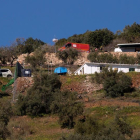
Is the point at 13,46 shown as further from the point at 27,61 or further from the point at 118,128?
the point at 118,128

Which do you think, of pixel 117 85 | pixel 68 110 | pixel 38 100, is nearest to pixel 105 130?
pixel 68 110

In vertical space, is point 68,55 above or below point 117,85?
above

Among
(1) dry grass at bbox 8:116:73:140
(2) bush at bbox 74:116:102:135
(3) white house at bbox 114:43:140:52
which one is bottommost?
(1) dry grass at bbox 8:116:73:140

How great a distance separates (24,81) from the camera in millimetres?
34562

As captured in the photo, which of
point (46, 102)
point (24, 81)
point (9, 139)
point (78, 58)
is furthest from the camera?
point (78, 58)

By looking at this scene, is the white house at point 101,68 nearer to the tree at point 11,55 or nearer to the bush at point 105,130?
the tree at point 11,55

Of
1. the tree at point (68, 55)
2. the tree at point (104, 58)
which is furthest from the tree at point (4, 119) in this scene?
the tree at point (68, 55)

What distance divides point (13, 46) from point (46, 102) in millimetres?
28185

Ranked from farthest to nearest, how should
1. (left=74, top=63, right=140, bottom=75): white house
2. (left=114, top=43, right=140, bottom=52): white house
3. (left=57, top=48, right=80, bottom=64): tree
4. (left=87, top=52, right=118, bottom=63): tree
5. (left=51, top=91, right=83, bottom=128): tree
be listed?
1. (left=114, top=43, right=140, bottom=52): white house
2. (left=57, top=48, right=80, bottom=64): tree
3. (left=87, top=52, right=118, bottom=63): tree
4. (left=74, top=63, right=140, bottom=75): white house
5. (left=51, top=91, right=83, bottom=128): tree

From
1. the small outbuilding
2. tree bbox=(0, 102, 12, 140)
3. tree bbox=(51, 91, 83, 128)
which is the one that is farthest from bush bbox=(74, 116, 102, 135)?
the small outbuilding

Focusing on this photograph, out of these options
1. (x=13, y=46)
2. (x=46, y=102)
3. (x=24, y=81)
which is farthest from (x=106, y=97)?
(x=13, y=46)

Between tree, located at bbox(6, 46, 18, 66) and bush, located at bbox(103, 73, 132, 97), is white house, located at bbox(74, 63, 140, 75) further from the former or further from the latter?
tree, located at bbox(6, 46, 18, 66)

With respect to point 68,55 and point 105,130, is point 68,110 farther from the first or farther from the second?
point 68,55

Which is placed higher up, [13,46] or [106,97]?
[13,46]
